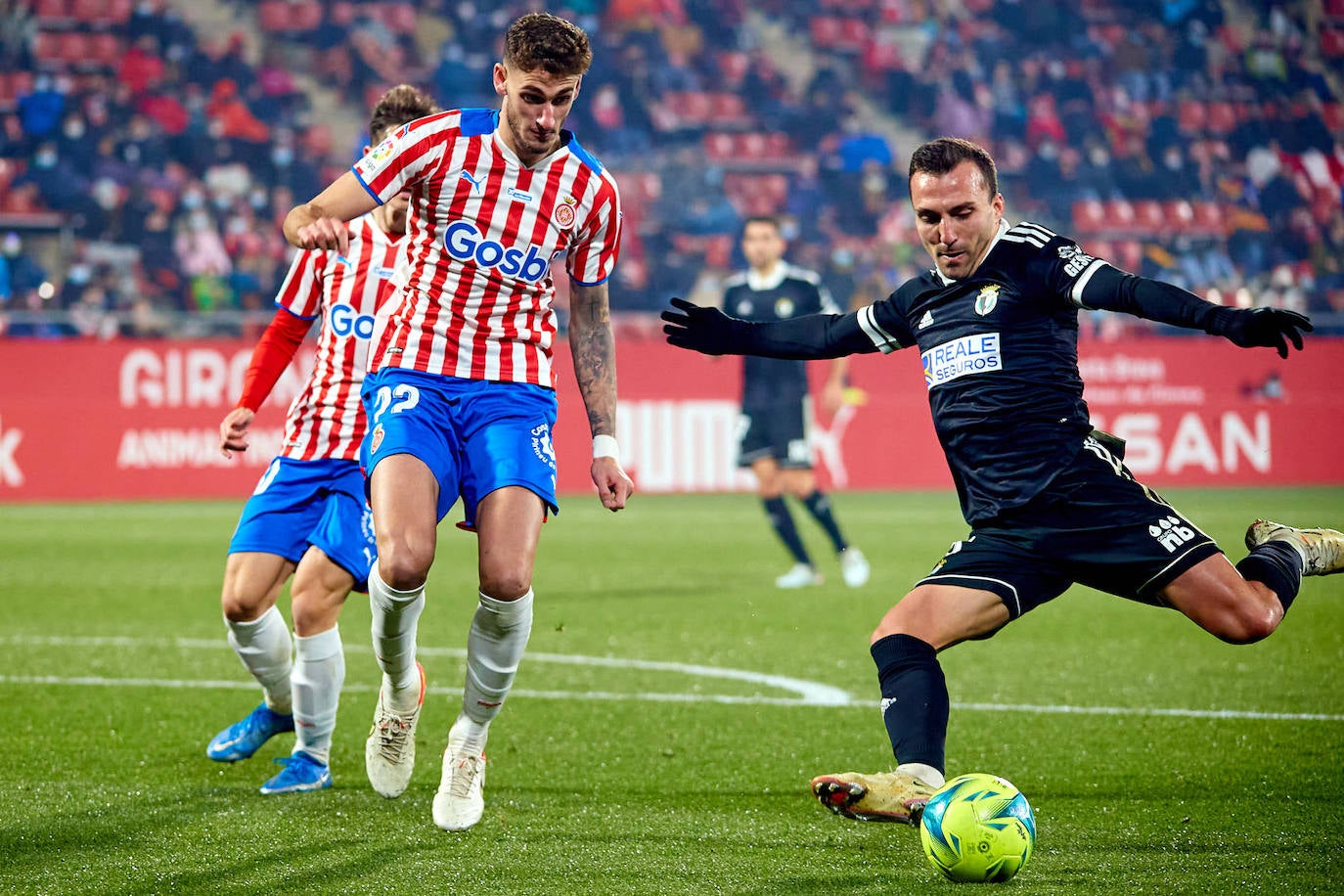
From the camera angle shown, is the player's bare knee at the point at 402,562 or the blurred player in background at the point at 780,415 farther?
the blurred player in background at the point at 780,415

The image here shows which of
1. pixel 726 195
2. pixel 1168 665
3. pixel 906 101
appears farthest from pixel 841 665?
pixel 906 101

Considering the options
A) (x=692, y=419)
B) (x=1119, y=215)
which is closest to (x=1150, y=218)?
(x=1119, y=215)

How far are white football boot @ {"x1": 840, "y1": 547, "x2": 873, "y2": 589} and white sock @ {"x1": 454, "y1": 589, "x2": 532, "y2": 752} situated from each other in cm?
639

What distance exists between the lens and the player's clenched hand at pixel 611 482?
457 centimetres

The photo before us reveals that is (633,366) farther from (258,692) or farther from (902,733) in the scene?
(902,733)

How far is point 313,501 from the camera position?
5.11 meters

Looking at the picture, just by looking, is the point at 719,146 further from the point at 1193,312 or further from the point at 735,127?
the point at 1193,312

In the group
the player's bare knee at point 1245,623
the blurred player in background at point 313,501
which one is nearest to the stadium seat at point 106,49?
the blurred player in background at point 313,501

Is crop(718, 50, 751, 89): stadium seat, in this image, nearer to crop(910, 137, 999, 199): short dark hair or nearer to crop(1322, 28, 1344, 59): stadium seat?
crop(1322, 28, 1344, 59): stadium seat

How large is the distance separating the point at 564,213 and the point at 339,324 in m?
1.07

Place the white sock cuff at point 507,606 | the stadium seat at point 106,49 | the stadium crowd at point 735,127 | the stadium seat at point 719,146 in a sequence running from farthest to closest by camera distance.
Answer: the stadium seat at point 719,146 < the stadium seat at point 106,49 < the stadium crowd at point 735,127 < the white sock cuff at point 507,606

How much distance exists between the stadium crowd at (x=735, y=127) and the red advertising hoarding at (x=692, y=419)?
1.82 meters

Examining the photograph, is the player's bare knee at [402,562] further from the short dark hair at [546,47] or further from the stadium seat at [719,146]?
the stadium seat at [719,146]

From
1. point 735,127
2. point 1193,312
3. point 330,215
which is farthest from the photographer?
point 735,127
